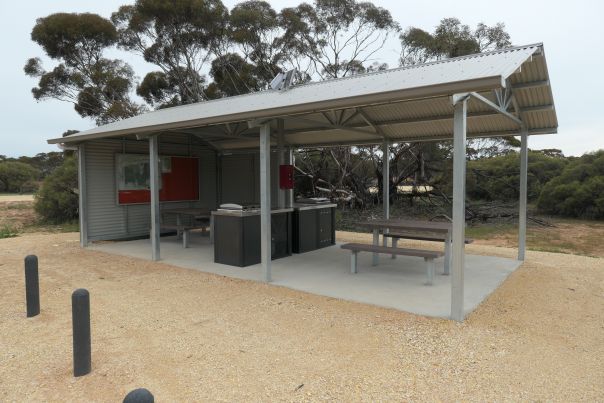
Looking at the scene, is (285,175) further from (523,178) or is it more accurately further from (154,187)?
(523,178)

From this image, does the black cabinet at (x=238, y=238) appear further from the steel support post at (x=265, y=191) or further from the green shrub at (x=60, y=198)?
the green shrub at (x=60, y=198)

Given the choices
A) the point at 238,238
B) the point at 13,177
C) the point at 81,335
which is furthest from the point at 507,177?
the point at 13,177

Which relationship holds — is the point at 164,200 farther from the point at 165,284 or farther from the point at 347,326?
the point at 347,326

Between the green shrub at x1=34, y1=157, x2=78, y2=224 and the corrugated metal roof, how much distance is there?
22.5 feet

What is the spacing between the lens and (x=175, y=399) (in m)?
2.85

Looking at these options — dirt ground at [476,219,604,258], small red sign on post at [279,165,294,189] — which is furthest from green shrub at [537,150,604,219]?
small red sign on post at [279,165,294,189]

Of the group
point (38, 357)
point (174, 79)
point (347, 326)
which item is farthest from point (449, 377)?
point (174, 79)

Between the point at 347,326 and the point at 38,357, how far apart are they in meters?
2.79

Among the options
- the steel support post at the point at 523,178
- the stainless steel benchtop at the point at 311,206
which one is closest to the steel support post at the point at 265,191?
the stainless steel benchtop at the point at 311,206

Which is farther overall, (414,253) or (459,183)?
(414,253)

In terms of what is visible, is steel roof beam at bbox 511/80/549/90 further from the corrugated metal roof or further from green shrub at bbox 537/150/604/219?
green shrub at bbox 537/150/604/219

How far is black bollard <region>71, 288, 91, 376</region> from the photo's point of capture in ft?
10.5

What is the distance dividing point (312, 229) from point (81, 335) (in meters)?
5.84

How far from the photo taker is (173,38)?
20922 mm
